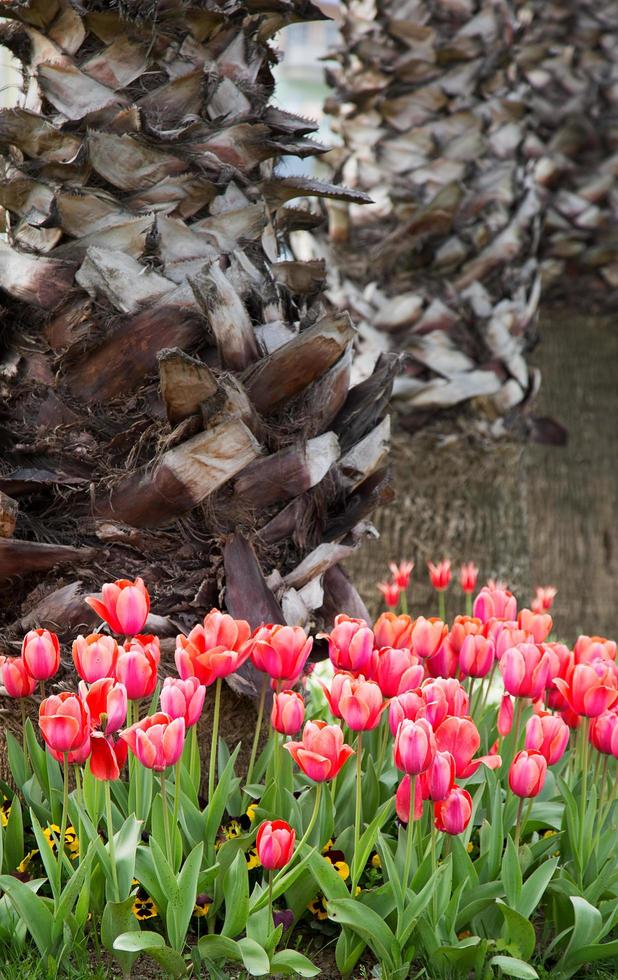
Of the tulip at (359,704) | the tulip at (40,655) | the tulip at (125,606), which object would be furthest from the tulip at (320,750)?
the tulip at (40,655)

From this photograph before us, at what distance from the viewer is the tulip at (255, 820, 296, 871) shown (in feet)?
5.76

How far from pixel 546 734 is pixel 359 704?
0.41 m

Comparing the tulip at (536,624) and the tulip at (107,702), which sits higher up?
the tulip at (107,702)

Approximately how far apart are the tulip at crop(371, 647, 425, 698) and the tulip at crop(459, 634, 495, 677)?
205 millimetres

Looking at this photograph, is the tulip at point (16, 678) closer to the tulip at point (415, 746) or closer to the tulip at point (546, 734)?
the tulip at point (415, 746)

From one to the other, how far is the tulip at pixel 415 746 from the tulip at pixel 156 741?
14.7 inches

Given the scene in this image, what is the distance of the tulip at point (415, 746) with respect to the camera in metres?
1.76

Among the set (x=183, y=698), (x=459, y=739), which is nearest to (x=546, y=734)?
(x=459, y=739)

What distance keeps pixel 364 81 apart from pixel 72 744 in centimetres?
423

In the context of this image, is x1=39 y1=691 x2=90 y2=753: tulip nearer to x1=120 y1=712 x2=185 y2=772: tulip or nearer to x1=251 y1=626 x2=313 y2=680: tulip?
x1=120 y1=712 x2=185 y2=772: tulip

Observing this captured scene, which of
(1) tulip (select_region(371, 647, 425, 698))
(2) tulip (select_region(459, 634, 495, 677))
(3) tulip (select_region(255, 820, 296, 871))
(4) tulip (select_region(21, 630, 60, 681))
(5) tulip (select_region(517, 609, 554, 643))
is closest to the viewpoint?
(3) tulip (select_region(255, 820, 296, 871))

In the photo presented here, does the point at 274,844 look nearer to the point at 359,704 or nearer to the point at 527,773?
the point at 359,704

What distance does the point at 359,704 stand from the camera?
1929 millimetres

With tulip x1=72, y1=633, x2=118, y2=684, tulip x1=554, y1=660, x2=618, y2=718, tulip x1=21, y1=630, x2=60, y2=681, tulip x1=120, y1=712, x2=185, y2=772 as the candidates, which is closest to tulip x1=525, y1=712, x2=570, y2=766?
tulip x1=554, y1=660, x2=618, y2=718
